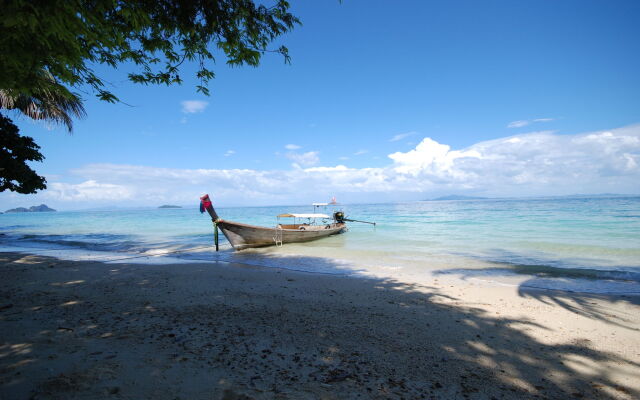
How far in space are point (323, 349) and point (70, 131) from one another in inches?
606

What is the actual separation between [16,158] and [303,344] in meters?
14.3

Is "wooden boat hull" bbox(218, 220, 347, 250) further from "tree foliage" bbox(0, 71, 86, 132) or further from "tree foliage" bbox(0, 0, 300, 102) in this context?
"tree foliage" bbox(0, 0, 300, 102)

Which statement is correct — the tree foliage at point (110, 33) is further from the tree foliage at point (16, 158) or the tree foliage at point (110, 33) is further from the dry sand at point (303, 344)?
the tree foliage at point (16, 158)

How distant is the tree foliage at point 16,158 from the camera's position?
10.7 m

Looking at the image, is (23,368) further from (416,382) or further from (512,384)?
(512,384)

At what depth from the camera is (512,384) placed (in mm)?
3082

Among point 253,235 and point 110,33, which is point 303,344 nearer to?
point 110,33

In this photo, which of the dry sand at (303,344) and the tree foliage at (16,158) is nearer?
the dry sand at (303,344)

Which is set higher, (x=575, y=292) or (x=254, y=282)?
(x=254, y=282)

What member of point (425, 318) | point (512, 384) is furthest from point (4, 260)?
point (512, 384)

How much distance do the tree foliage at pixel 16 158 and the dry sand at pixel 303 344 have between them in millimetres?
6906

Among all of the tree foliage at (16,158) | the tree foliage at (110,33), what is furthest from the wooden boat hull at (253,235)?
the tree foliage at (110,33)

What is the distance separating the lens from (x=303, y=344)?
3768 mm

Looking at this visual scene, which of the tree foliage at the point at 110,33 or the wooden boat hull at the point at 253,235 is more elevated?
the tree foliage at the point at 110,33
